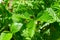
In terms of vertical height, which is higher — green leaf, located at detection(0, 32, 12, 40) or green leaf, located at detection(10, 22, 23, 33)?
green leaf, located at detection(10, 22, 23, 33)

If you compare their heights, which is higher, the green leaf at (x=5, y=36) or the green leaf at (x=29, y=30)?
the green leaf at (x=29, y=30)

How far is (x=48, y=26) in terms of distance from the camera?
999 mm

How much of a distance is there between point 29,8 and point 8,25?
0.15m

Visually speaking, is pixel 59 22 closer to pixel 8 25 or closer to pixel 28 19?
pixel 28 19

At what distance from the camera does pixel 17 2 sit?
100 centimetres

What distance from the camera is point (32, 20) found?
93 cm

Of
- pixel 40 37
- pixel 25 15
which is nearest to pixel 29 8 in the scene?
pixel 25 15

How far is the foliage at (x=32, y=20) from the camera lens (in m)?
0.92

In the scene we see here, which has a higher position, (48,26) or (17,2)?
(17,2)

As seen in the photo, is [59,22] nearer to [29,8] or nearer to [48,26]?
[48,26]

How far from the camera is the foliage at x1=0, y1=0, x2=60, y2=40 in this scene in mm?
917

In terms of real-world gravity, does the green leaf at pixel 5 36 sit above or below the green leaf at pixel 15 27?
below

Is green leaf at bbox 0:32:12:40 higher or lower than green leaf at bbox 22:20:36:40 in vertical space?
lower

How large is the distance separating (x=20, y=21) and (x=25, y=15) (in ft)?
0.15
